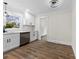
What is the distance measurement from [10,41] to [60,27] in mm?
3648

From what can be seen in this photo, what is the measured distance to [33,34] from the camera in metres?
6.48

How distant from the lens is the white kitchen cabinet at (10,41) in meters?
3.54

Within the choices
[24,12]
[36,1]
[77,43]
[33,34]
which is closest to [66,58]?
[77,43]

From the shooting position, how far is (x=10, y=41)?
3.86 metres

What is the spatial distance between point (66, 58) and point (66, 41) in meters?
2.60

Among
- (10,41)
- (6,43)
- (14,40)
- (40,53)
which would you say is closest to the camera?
(40,53)

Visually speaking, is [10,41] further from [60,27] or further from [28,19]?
[60,27]

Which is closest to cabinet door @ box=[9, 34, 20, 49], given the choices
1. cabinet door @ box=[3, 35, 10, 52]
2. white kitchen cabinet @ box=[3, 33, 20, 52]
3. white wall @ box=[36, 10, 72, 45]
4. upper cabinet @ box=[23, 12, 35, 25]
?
white kitchen cabinet @ box=[3, 33, 20, 52]

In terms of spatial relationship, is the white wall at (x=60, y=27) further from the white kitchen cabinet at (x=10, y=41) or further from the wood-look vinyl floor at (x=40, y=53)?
the white kitchen cabinet at (x=10, y=41)

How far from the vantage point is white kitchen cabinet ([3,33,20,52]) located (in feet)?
11.6

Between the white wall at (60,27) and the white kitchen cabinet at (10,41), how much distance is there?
112 inches

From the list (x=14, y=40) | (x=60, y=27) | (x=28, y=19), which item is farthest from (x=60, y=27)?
(x=14, y=40)

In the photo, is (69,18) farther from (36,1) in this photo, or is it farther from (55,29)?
(36,1)

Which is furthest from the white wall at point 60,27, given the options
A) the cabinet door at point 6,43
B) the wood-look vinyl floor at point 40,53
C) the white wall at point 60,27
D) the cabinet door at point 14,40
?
the cabinet door at point 6,43
